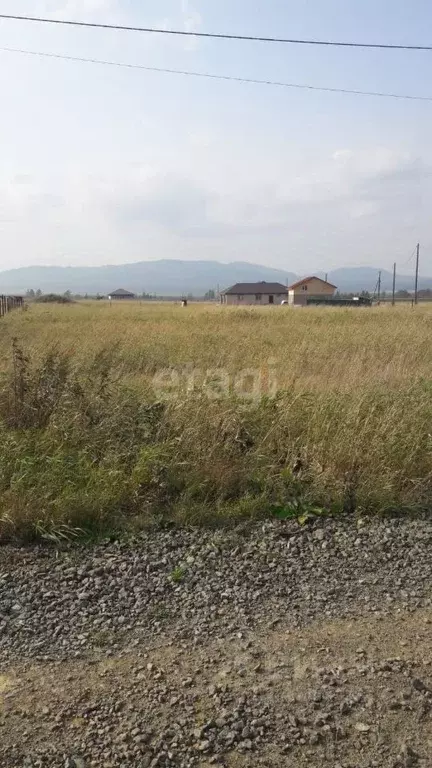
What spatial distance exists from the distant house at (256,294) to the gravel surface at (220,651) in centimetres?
8977

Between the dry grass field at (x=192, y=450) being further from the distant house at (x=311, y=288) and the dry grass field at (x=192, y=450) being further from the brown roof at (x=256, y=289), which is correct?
the brown roof at (x=256, y=289)

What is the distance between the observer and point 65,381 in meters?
5.81

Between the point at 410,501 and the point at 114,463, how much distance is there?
2477mm

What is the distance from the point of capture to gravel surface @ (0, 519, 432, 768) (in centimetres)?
200

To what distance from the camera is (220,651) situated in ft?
8.27

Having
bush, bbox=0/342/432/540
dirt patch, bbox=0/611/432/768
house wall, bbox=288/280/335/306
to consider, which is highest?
house wall, bbox=288/280/335/306

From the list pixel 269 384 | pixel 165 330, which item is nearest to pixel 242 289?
pixel 165 330

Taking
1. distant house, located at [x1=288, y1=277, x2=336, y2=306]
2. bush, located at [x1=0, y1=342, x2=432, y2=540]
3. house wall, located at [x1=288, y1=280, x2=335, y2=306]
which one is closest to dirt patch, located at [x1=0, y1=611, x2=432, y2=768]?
bush, located at [x1=0, y1=342, x2=432, y2=540]

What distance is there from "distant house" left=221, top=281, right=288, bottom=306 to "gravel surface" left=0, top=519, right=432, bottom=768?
89.8 meters

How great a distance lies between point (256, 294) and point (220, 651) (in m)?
94.1

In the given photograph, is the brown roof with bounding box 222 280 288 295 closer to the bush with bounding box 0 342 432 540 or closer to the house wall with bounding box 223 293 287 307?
the house wall with bounding box 223 293 287 307

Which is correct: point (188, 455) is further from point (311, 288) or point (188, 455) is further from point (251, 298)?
point (311, 288)

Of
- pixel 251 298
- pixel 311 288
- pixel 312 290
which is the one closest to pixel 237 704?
pixel 251 298

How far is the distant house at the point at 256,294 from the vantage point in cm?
9375
